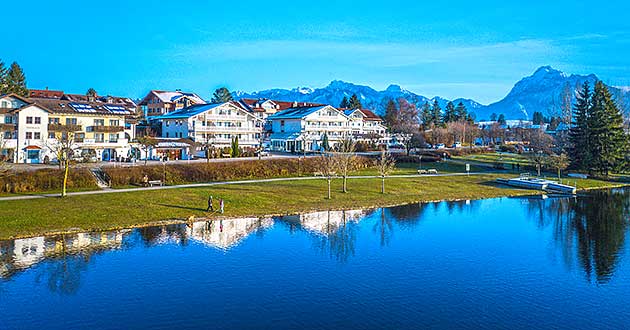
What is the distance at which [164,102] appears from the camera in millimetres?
100375

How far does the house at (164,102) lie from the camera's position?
10012 centimetres

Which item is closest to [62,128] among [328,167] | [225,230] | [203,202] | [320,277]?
[203,202]

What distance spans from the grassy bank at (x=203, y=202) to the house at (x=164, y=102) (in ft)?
186

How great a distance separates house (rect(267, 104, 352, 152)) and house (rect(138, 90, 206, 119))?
18424mm

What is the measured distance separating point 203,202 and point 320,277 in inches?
713

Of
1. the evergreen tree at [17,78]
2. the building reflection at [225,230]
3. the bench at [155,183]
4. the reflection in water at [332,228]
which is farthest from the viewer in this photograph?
the evergreen tree at [17,78]

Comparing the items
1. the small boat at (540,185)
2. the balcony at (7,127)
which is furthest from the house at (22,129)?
the small boat at (540,185)

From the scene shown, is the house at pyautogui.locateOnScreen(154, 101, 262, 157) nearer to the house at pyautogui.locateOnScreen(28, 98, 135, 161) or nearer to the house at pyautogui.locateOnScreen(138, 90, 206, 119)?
the house at pyautogui.locateOnScreen(28, 98, 135, 161)

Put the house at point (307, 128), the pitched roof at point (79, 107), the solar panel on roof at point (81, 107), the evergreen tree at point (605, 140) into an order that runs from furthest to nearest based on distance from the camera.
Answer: the house at point (307, 128), the evergreen tree at point (605, 140), the solar panel on roof at point (81, 107), the pitched roof at point (79, 107)

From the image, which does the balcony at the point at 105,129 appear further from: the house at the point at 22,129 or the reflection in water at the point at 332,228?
the reflection in water at the point at 332,228

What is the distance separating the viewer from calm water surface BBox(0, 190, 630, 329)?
59.7 feet

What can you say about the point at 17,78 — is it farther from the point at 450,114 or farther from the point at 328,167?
the point at 450,114

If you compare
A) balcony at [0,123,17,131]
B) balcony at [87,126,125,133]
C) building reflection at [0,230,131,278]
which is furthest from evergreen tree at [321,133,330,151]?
building reflection at [0,230,131,278]

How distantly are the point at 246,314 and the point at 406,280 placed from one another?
7512 millimetres
